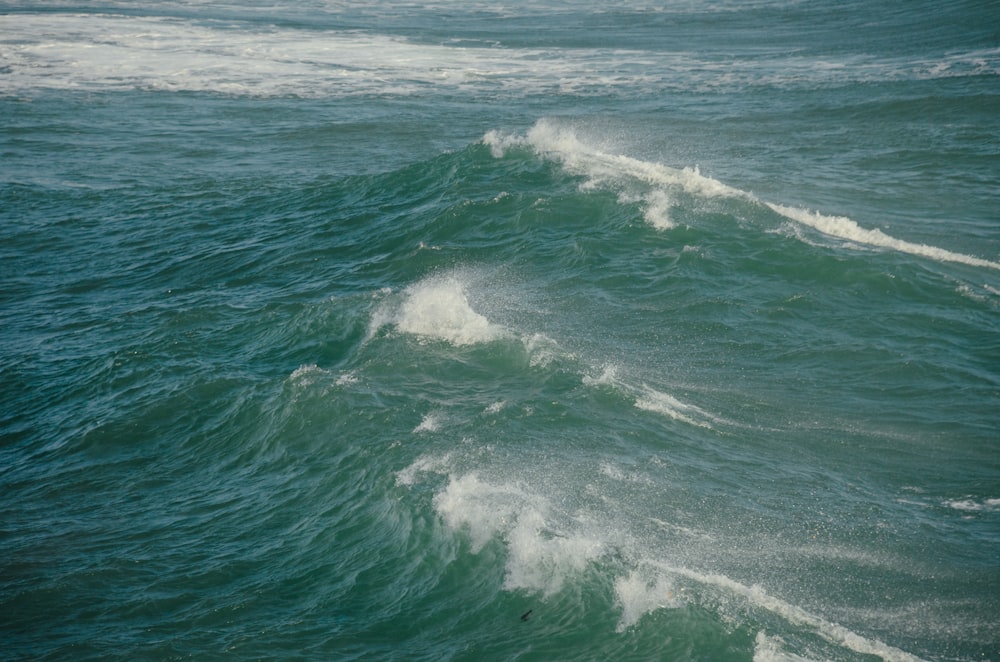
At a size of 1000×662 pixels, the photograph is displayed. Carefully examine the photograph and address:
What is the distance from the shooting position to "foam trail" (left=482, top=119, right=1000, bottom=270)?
20.9 meters

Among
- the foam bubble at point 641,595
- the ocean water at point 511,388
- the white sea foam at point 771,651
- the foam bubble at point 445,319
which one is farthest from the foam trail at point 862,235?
the white sea foam at point 771,651

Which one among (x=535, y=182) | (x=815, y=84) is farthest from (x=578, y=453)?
(x=815, y=84)

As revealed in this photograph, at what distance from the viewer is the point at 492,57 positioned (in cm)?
5141

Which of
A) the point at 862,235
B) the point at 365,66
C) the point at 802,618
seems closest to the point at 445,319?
the point at 802,618

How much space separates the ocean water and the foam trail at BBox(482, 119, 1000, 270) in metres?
0.15

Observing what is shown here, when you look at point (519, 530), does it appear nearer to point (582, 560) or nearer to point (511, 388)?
point (582, 560)

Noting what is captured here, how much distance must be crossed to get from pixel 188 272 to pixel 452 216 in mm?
6499

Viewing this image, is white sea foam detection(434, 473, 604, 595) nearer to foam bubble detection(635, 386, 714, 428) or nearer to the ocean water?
the ocean water

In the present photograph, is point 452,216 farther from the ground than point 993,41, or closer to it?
closer to it

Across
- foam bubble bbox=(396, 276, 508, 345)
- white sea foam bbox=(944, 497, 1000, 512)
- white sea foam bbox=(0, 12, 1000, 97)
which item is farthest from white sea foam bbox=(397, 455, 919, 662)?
white sea foam bbox=(0, 12, 1000, 97)

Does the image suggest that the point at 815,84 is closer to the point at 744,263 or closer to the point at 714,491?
the point at 744,263

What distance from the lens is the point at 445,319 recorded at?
17516 millimetres

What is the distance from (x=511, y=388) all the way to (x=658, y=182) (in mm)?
11678

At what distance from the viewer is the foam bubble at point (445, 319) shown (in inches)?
671
